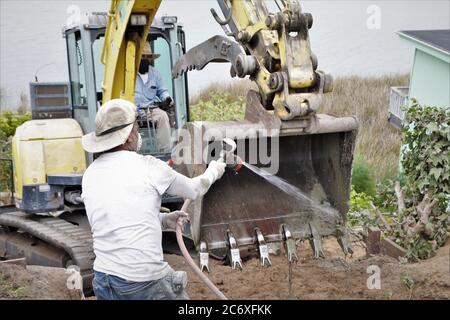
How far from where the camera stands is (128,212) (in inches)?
138

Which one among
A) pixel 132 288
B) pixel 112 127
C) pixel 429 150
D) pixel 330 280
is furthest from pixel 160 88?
pixel 132 288

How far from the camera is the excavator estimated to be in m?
4.33

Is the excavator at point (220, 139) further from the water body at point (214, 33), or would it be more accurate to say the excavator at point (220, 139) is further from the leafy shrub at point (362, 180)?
the water body at point (214, 33)

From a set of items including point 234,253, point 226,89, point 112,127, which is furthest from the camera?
point 226,89

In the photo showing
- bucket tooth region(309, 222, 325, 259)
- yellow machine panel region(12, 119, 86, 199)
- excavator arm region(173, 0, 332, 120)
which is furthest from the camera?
yellow machine panel region(12, 119, 86, 199)

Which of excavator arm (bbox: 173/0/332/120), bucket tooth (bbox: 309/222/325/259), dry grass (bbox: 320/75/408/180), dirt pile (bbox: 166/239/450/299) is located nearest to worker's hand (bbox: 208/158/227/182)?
excavator arm (bbox: 173/0/332/120)

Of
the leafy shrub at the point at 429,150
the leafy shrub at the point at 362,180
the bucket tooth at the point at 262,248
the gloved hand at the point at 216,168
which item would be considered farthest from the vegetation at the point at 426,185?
the leafy shrub at the point at 362,180

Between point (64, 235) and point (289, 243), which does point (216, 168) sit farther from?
point (64, 235)

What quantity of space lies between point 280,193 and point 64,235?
2374 mm

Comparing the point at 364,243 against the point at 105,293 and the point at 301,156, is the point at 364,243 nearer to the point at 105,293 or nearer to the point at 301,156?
the point at 301,156

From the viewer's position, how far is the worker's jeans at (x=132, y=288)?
140 inches

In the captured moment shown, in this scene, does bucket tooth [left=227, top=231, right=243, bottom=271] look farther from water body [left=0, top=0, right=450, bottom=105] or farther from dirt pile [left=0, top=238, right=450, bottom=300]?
water body [left=0, top=0, right=450, bottom=105]

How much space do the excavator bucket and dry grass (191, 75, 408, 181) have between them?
7029mm
